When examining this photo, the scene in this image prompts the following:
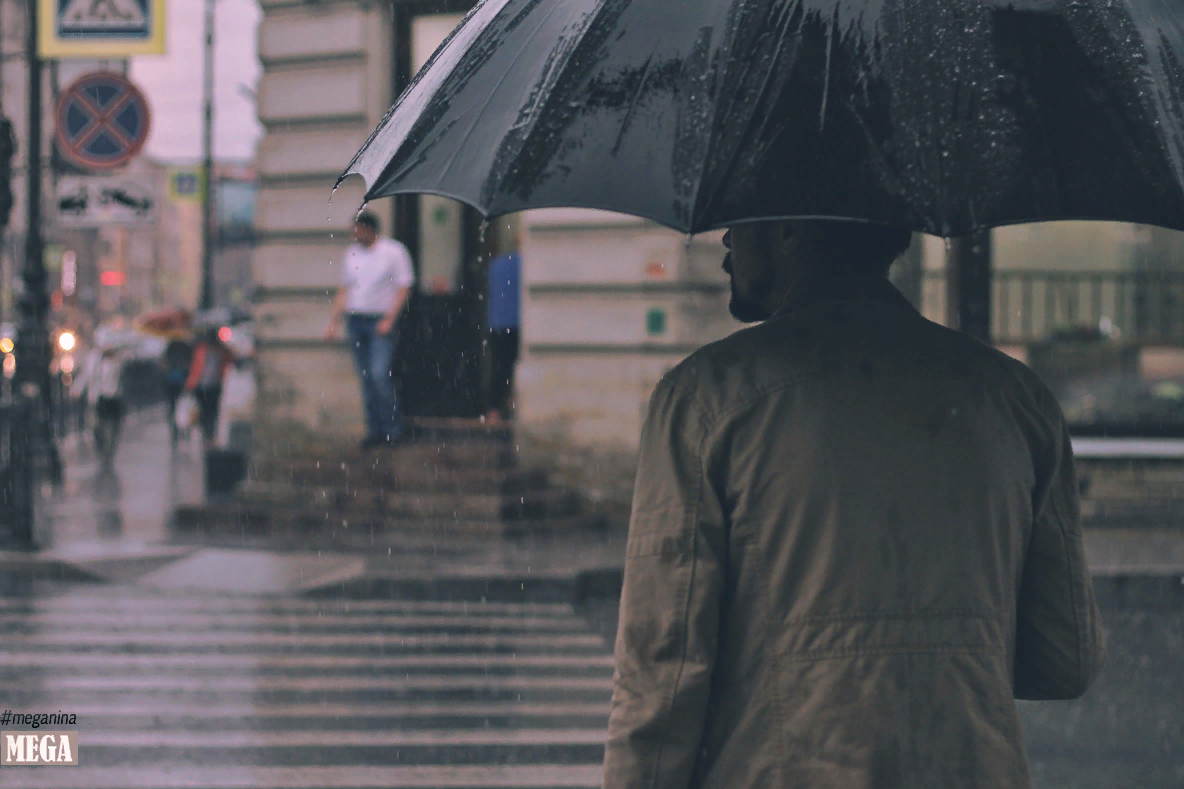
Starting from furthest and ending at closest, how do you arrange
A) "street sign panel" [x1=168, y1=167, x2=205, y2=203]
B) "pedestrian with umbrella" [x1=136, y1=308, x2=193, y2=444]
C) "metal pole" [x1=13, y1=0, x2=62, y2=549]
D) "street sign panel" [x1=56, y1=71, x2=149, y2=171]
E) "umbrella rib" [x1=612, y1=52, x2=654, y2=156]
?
"street sign panel" [x1=168, y1=167, x2=205, y2=203] → "pedestrian with umbrella" [x1=136, y1=308, x2=193, y2=444] → "street sign panel" [x1=56, y1=71, x2=149, y2=171] → "metal pole" [x1=13, y1=0, x2=62, y2=549] → "umbrella rib" [x1=612, y1=52, x2=654, y2=156]

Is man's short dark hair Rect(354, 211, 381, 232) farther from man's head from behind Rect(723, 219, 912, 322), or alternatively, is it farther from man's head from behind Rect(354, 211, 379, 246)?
man's head from behind Rect(723, 219, 912, 322)

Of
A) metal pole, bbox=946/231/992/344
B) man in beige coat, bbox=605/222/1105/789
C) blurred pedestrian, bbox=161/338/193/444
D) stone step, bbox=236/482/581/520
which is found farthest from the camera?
blurred pedestrian, bbox=161/338/193/444

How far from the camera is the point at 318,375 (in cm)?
1354

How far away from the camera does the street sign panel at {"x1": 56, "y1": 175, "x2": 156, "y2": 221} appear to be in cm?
1600

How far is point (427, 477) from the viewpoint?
11.6 metres

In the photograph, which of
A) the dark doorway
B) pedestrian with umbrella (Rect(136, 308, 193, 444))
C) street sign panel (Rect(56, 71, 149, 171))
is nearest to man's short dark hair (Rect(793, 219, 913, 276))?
the dark doorway

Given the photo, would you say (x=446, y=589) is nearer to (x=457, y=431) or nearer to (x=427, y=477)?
(x=427, y=477)

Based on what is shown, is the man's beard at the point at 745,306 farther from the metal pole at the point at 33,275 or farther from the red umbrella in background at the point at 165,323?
the red umbrella in background at the point at 165,323

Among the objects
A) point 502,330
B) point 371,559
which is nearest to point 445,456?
point 502,330

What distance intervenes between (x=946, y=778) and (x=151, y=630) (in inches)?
257

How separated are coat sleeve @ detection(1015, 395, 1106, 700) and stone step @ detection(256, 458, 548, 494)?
9.27m

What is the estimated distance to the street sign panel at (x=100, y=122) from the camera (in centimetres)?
1437

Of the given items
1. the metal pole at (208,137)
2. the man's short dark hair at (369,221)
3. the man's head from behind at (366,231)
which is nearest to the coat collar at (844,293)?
the man's short dark hair at (369,221)

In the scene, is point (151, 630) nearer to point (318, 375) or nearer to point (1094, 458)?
point (318, 375)
